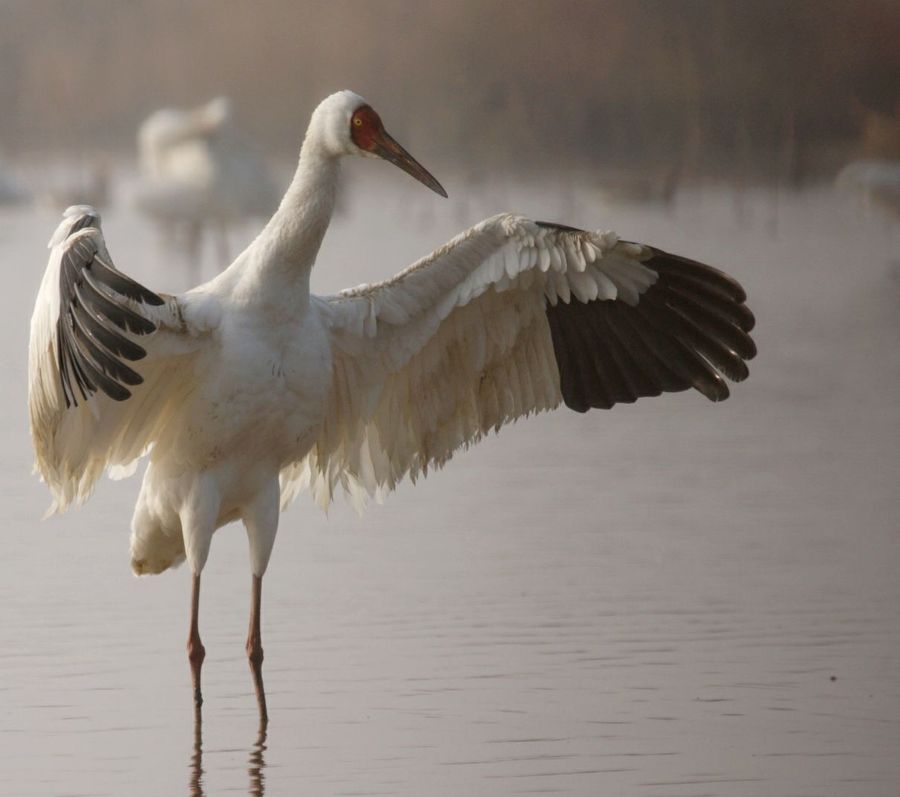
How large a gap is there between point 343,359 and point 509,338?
64 cm

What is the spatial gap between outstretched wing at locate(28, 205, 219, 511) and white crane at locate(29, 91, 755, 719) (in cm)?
1

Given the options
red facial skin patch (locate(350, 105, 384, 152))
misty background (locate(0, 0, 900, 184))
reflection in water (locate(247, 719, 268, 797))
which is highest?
misty background (locate(0, 0, 900, 184))

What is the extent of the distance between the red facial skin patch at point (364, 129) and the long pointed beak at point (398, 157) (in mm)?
20

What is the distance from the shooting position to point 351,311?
24.8 feet

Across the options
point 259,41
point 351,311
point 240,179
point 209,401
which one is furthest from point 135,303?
point 259,41

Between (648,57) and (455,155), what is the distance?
276 cm

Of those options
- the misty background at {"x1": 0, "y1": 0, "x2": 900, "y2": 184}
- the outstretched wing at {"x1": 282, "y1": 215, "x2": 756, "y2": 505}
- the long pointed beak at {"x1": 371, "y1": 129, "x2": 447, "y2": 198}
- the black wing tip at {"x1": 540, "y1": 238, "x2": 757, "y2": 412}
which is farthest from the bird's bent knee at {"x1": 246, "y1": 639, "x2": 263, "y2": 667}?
the misty background at {"x1": 0, "y1": 0, "x2": 900, "y2": 184}

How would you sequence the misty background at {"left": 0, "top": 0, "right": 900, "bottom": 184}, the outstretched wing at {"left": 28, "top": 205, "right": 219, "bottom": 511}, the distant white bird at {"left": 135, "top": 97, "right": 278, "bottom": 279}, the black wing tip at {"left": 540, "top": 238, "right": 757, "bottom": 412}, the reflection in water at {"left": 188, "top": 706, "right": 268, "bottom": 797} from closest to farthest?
the outstretched wing at {"left": 28, "top": 205, "right": 219, "bottom": 511}
the reflection in water at {"left": 188, "top": 706, "right": 268, "bottom": 797}
the black wing tip at {"left": 540, "top": 238, "right": 757, "bottom": 412}
the distant white bird at {"left": 135, "top": 97, "right": 278, "bottom": 279}
the misty background at {"left": 0, "top": 0, "right": 900, "bottom": 184}

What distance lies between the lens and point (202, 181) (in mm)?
22984

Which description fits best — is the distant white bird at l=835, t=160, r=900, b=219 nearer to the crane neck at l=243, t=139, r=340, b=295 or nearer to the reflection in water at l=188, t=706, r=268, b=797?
the crane neck at l=243, t=139, r=340, b=295

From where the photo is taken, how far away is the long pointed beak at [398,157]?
7559 mm

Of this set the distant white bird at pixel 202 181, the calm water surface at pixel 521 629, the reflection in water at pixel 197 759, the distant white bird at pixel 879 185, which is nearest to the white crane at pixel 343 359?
the reflection in water at pixel 197 759

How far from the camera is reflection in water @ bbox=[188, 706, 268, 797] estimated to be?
629 centimetres

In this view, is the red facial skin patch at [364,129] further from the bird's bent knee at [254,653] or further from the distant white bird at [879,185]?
the distant white bird at [879,185]
